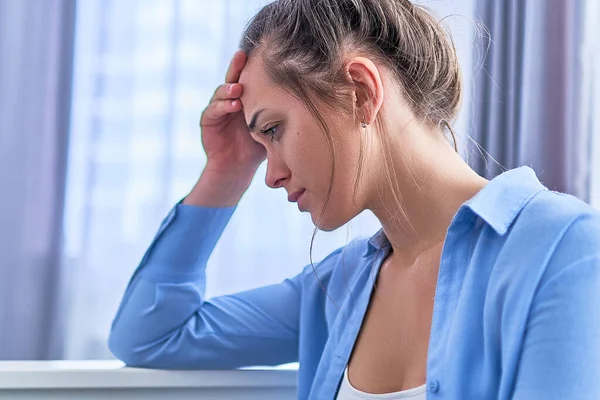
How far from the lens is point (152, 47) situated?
4.93ft

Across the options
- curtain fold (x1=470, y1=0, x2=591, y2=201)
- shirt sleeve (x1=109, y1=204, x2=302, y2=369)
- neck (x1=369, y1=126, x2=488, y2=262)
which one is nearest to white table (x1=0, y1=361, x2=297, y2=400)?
shirt sleeve (x1=109, y1=204, x2=302, y2=369)

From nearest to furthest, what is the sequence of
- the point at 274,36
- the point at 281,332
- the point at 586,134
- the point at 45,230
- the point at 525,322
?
the point at 525,322 < the point at 274,36 < the point at 281,332 < the point at 45,230 < the point at 586,134

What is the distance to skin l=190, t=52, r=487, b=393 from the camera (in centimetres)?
102

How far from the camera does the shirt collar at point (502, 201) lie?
921mm

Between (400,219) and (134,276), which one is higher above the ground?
(400,219)

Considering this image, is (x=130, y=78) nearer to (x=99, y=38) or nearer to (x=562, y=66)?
(x=99, y=38)

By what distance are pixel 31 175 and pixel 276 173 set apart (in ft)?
1.97

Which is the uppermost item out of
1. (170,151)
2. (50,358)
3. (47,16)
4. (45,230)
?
(47,16)

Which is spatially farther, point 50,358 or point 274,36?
point 50,358

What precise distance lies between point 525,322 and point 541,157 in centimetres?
84

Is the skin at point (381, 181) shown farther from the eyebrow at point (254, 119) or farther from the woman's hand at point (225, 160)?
the woman's hand at point (225, 160)

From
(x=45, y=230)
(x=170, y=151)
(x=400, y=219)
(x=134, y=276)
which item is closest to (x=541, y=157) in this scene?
(x=400, y=219)

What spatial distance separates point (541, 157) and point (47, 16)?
1.04m

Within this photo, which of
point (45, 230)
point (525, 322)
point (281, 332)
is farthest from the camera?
point (45, 230)
